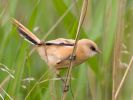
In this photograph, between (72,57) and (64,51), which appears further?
(64,51)

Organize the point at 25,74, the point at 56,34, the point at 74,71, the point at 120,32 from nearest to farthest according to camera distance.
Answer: the point at 120,32, the point at 25,74, the point at 74,71, the point at 56,34

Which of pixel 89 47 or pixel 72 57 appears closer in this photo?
pixel 72 57

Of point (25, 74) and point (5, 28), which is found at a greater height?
point (5, 28)

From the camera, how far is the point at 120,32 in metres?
1.79

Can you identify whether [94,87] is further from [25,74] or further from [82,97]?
[25,74]

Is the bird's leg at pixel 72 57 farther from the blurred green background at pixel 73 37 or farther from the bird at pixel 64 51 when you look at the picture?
the blurred green background at pixel 73 37

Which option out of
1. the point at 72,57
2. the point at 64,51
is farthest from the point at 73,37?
the point at 72,57

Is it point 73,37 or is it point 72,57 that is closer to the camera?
point 72,57

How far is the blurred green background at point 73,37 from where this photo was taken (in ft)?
5.69

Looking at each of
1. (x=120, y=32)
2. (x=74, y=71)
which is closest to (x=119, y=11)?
(x=120, y=32)

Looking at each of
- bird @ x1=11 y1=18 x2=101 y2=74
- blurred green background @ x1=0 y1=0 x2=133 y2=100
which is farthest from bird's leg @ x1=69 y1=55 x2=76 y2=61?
blurred green background @ x1=0 y1=0 x2=133 y2=100

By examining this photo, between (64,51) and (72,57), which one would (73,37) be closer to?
(64,51)

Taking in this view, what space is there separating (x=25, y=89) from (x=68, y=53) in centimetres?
27

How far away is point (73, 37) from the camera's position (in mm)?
1898
